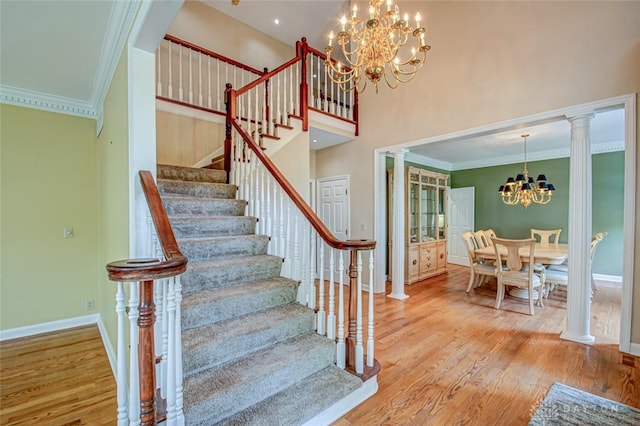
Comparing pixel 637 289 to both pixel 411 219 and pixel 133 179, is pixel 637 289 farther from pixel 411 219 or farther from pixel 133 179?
pixel 133 179

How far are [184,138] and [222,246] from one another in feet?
8.41

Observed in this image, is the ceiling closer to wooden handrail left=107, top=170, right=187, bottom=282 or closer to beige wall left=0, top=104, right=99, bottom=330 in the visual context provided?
beige wall left=0, top=104, right=99, bottom=330

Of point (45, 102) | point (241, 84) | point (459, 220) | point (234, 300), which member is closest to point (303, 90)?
point (241, 84)

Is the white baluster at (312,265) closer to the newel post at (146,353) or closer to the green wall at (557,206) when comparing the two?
the newel post at (146,353)

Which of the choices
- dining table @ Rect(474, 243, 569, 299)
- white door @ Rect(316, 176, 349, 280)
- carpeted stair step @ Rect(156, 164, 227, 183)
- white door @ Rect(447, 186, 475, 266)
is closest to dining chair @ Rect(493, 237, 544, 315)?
dining table @ Rect(474, 243, 569, 299)

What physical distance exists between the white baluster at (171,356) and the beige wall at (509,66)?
12.6ft

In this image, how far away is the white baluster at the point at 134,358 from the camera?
3.76ft

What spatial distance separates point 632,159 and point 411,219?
10.7ft

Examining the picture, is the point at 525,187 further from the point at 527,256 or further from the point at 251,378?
the point at 251,378

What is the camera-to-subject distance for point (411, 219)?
5.66 meters

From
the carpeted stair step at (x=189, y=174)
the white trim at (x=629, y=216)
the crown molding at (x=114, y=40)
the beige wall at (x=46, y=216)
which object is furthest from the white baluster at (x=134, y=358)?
the white trim at (x=629, y=216)

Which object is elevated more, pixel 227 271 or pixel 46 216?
pixel 46 216

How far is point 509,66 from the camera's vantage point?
132 inches

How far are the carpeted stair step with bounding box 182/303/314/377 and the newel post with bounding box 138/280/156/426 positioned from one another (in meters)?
0.49
